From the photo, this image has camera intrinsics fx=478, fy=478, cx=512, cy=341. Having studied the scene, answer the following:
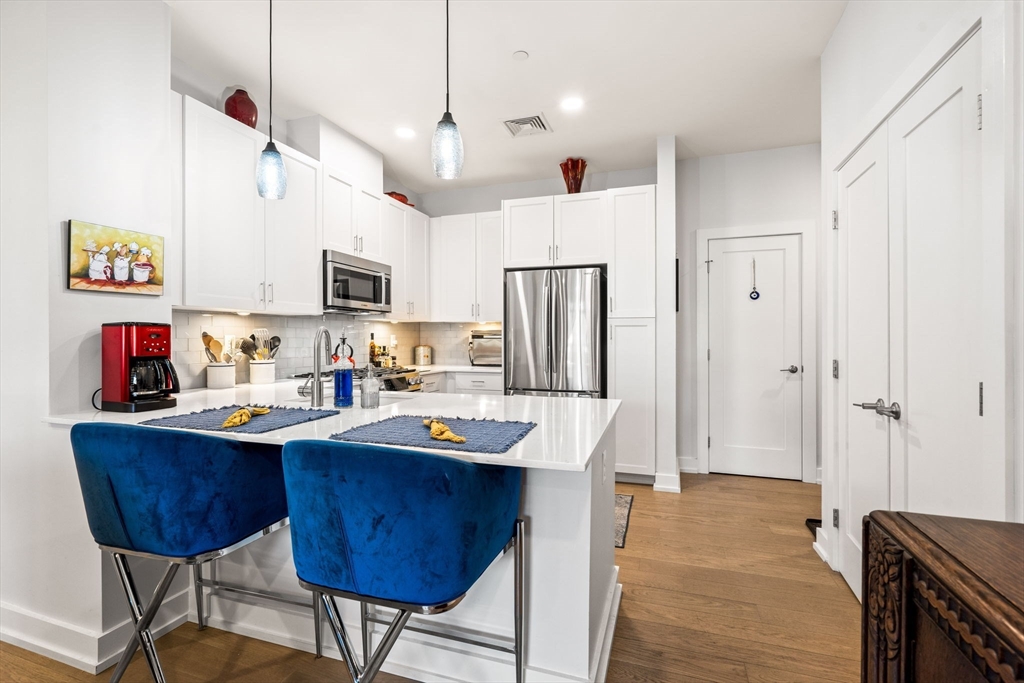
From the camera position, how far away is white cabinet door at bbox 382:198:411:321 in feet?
13.1

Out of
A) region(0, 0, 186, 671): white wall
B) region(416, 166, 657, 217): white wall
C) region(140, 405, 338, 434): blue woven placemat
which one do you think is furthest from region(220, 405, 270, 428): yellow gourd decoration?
region(416, 166, 657, 217): white wall

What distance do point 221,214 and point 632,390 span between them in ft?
9.92

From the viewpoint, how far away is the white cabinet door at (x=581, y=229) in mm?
3943

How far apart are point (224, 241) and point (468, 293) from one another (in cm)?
236

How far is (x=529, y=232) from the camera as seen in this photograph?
414 cm

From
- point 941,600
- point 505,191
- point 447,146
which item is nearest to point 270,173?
point 447,146

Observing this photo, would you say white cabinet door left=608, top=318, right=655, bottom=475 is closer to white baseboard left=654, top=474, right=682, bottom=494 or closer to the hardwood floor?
white baseboard left=654, top=474, right=682, bottom=494

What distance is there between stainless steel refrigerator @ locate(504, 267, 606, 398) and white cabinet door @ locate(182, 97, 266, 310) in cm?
198

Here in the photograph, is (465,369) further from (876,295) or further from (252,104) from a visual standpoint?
(876,295)

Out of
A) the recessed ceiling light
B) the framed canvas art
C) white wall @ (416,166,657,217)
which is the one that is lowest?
the framed canvas art

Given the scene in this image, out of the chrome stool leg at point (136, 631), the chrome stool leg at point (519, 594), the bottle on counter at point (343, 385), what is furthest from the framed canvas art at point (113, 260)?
the chrome stool leg at point (519, 594)

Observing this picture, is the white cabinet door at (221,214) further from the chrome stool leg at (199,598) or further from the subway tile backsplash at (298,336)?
the chrome stool leg at (199,598)

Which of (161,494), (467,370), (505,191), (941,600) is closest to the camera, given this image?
(941,600)

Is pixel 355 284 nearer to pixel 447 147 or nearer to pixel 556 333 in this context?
pixel 556 333
